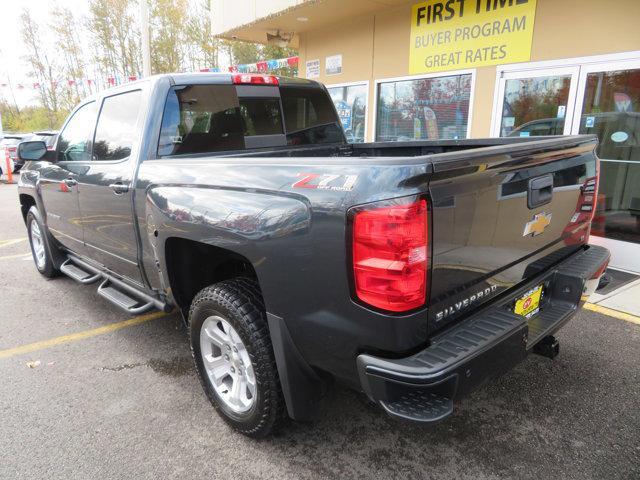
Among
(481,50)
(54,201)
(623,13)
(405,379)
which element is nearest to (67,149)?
(54,201)

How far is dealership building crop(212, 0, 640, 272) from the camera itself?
5395 millimetres

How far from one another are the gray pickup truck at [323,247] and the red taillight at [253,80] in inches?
0.4

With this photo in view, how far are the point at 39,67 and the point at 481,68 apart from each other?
1494 inches

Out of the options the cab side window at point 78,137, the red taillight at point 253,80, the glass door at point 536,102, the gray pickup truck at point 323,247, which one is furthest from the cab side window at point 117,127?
the glass door at point 536,102

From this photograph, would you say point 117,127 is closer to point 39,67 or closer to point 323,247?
point 323,247

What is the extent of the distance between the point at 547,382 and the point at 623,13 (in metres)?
4.48

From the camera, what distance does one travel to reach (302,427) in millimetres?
2590

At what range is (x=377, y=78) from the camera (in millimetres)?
8344

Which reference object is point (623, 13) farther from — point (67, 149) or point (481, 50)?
point (67, 149)

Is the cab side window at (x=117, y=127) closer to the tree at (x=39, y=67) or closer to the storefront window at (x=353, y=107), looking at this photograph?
the storefront window at (x=353, y=107)

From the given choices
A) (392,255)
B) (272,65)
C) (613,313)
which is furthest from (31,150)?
(272,65)

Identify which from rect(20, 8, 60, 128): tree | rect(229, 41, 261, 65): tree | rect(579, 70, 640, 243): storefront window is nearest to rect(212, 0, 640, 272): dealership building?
rect(579, 70, 640, 243): storefront window

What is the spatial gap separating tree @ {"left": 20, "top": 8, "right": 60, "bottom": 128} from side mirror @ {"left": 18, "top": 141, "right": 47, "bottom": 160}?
36736mm

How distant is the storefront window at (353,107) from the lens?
8.83 m
